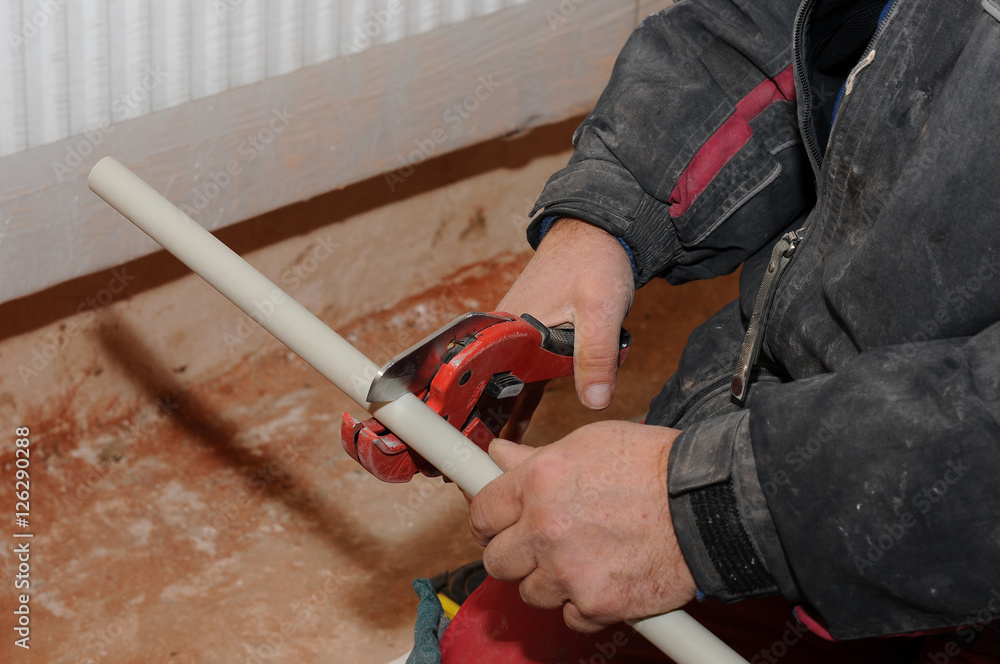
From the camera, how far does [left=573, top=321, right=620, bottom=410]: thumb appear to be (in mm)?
924

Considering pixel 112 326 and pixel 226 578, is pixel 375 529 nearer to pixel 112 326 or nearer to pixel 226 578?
pixel 226 578

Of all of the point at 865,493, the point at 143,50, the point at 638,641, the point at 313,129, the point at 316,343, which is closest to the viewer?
the point at 865,493

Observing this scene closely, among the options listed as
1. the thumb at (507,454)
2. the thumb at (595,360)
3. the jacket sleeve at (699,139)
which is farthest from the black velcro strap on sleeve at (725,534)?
the jacket sleeve at (699,139)

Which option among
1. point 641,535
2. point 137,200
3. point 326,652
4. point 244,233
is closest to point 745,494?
point 641,535

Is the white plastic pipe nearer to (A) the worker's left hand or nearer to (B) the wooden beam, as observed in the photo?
(A) the worker's left hand

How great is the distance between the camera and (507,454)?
781mm

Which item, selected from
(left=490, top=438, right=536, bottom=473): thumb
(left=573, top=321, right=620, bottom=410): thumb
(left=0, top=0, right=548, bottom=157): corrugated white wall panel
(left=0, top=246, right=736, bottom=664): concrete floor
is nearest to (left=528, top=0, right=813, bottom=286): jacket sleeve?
(left=573, top=321, right=620, bottom=410): thumb

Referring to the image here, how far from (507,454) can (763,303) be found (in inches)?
10.8

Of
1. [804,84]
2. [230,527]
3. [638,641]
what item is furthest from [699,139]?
[230,527]

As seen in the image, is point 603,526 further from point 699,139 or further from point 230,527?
point 230,527

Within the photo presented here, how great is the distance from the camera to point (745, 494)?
651 mm

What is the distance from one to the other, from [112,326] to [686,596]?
4.18 feet

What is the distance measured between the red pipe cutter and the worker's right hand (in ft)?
0.20

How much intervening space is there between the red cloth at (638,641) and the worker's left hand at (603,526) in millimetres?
169
